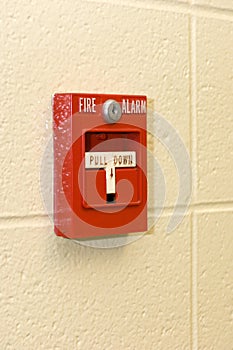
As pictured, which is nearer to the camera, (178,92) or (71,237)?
(71,237)

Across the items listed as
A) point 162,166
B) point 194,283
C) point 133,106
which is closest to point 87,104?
point 133,106

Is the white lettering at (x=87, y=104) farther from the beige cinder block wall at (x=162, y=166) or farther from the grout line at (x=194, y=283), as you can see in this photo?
the grout line at (x=194, y=283)

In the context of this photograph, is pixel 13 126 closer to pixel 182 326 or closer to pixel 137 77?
pixel 137 77

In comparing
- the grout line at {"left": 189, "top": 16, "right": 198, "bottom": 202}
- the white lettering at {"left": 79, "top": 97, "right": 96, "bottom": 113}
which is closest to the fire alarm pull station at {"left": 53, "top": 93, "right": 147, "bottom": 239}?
the white lettering at {"left": 79, "top": 97, "right": 96, "bottom": 113}

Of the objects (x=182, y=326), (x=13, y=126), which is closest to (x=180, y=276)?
(x=182, y=326)

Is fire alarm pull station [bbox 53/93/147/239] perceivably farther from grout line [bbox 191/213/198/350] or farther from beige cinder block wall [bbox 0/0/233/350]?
grout line [bbox 191/213/198/350]

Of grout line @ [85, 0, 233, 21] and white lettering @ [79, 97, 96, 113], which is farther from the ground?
grout line @ [85, 0, 233, 21]

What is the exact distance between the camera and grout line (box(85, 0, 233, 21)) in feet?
2.68

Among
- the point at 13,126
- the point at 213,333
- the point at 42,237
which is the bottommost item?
the point at 213,333

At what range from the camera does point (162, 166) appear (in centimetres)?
86

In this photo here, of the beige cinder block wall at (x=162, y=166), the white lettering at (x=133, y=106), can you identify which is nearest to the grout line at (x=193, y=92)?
the beige cinder block wall at (x=162, y=166)

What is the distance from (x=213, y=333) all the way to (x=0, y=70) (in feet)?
1.56

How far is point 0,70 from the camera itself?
715 mm

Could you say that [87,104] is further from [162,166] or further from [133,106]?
[162,166]
